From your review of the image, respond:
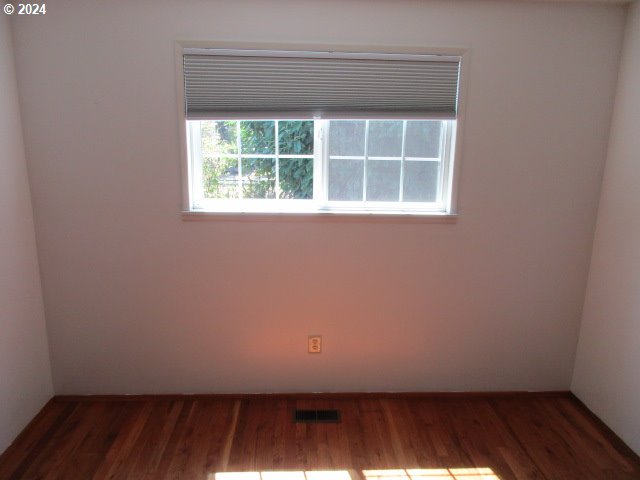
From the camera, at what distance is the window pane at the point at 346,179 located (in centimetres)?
235

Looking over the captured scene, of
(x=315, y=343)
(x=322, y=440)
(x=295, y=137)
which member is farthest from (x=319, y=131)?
(x=322, y=440)

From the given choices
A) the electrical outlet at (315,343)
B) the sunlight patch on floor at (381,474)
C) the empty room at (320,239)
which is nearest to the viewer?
the sunlight patch on floor at (381,474)

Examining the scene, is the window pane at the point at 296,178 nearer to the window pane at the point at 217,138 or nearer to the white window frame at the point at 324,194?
the white window frame at the point at 324,194

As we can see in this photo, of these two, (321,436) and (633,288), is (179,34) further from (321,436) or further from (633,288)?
(633,288)

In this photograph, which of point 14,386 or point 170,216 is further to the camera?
point 170,216

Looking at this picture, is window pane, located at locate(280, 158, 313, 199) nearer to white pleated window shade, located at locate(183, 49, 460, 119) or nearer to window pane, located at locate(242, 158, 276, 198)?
window pane, located at locate(242, 158, 276, 198)

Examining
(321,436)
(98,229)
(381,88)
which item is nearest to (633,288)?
(381,88)

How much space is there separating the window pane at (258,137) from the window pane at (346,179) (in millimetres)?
372

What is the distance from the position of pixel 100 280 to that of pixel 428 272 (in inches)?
76.4

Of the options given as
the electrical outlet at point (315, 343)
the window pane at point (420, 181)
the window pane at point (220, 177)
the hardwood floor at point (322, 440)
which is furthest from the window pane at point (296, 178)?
the hardwood floor at point (322, 440)

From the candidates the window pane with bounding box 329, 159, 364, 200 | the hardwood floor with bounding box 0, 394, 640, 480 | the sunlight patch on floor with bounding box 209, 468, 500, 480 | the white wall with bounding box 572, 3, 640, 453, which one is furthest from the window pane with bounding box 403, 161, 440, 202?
the sunlight patch on floor with bounding box 209, 468, 500, 480

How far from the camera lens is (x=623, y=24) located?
217cm

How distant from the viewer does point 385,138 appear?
232cm

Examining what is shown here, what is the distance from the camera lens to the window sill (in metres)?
2.28
